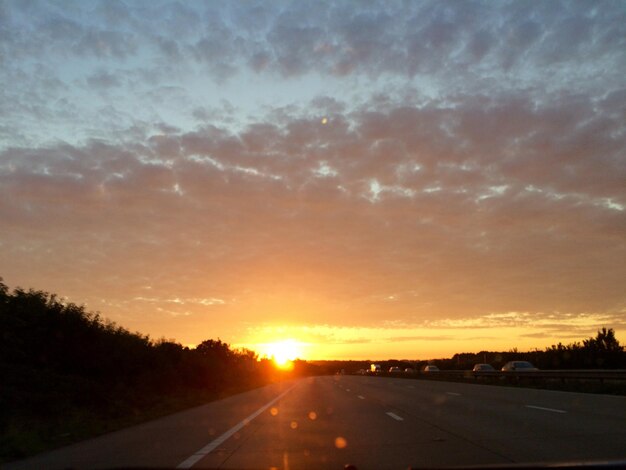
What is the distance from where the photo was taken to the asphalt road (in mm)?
11164

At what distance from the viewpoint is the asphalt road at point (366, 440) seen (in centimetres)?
1116

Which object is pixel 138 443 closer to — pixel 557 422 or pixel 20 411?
pixel 20 411

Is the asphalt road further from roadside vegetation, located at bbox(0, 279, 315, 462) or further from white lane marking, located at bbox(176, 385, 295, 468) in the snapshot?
roadside vegetation, located at bbox(0, 279, 315, 462)

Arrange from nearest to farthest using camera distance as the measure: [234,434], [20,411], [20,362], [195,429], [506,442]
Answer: [506,442] < [234,434] < [195,429] < [20,411] < [20,362]

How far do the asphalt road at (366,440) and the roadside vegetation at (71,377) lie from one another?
1.79 meters

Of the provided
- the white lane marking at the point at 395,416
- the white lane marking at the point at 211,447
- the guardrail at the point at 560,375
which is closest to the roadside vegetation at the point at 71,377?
the white lane marking at the point at 211,447

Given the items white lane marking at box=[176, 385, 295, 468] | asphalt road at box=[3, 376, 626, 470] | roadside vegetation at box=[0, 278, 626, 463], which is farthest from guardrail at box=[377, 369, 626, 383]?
white lane marking at box=[176, 385, 295, 468]

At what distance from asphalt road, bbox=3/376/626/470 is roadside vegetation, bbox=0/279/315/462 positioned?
5.86 feet

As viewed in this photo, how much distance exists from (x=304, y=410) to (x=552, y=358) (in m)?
68.1

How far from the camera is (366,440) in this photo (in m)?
13.9

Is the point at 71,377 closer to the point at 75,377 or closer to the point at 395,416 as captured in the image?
the point at 75,377

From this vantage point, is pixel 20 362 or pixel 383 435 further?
pixel 20 362

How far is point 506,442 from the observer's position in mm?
12867

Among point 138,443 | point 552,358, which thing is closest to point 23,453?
point 138,443
